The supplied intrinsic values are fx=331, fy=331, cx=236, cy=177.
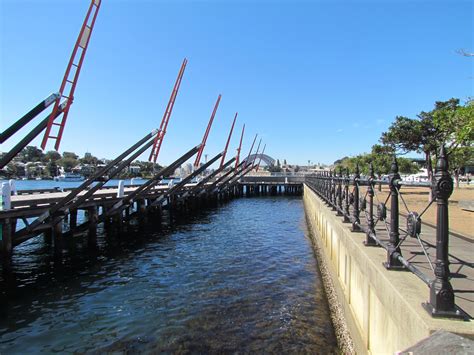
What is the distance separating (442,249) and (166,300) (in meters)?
7.62

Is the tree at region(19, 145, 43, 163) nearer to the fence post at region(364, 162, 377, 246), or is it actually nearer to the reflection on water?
the reflection on water

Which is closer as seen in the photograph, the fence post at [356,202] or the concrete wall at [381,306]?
the concrete wall at [381,306]

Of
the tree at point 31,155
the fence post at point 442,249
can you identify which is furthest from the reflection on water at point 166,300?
the tree at point 31,155

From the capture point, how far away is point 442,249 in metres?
2.88

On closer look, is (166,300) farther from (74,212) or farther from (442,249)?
(74,212)

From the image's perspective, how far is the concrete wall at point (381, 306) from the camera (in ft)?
9.57

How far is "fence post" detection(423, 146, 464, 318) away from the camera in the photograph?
2.80m

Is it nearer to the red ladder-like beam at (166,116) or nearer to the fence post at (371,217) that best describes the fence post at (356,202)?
the fence post at (371,217)

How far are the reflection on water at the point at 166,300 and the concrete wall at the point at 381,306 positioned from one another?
55.5 inches

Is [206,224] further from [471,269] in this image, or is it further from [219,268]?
[471,269]

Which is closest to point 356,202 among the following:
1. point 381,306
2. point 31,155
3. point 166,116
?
point 381,306


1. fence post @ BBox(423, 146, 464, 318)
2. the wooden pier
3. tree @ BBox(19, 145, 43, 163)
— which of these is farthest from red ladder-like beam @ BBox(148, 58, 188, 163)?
tree @ BBox(19, 145, 43, 163)

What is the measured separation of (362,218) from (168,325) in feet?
20.2

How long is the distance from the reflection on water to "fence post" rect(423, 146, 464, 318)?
392cm
